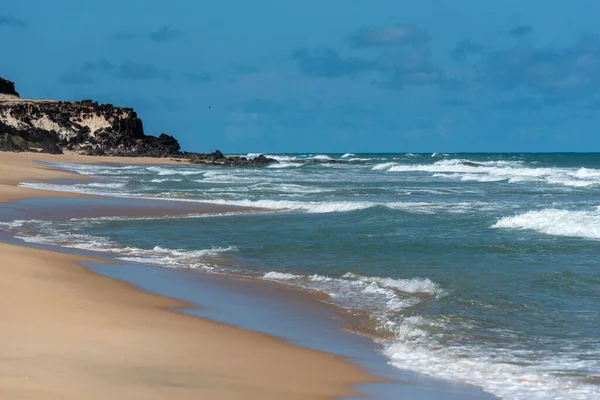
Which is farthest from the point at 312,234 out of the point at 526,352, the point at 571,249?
the point at 526,352

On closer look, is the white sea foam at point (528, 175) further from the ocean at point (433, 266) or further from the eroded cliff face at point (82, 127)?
the eroded cliff face at point (82, 127)

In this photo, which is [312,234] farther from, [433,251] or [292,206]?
[292,206]

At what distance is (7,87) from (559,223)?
93101mm

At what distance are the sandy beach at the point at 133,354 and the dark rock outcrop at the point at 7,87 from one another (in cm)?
9570

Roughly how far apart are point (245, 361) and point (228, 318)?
2.04 meters

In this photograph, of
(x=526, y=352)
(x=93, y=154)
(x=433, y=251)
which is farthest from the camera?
(x=93, y=154)

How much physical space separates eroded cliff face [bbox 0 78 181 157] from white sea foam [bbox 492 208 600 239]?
214ft

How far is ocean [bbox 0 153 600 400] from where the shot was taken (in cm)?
722

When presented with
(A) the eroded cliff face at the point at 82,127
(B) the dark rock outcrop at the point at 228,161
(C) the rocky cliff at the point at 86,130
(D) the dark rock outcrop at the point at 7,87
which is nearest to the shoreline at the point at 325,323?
(B) the dark rock outcrop at the point at 228,161

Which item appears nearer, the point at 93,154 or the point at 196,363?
the point at 196,363

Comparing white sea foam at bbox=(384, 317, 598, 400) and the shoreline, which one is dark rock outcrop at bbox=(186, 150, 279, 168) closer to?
the shoreline

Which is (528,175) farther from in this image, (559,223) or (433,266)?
(433,266)

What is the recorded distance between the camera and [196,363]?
634 centimetres

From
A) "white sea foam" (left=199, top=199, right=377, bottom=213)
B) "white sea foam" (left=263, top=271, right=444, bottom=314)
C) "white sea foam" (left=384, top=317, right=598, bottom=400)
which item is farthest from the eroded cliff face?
"white sea foam" (left=384, top=317, right=598, bottom=400)
